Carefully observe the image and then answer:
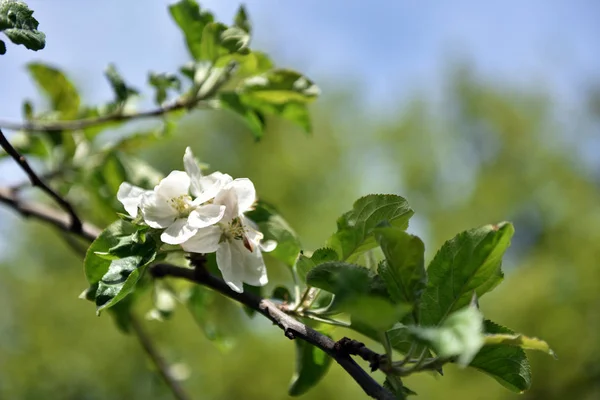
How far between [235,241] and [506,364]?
1.09ft

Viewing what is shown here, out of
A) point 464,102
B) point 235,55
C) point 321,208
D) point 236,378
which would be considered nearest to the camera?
point 235,55

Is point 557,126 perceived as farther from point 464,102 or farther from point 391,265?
point 391,265

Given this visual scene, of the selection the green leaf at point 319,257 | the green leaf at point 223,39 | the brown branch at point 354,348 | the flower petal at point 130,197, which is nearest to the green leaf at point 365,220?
the green leaf at point 319,257

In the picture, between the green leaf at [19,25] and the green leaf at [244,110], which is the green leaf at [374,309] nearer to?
the green leaf at [19,25]

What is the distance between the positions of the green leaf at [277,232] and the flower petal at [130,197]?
0.17m

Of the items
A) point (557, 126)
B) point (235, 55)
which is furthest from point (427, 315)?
point (557, 126)

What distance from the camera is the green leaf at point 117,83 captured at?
117 centimetres

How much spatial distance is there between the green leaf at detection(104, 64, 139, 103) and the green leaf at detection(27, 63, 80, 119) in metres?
0.26

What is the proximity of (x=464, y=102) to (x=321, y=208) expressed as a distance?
3.64 m

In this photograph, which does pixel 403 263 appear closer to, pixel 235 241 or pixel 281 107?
pixel 235 241

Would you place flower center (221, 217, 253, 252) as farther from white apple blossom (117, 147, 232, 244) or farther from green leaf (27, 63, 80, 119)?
green leaf (27, 63, 80, 119)

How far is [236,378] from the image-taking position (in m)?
6.42

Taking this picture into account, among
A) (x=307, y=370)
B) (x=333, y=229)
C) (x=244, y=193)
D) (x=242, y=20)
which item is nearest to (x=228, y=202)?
→ (x=244, y=193)

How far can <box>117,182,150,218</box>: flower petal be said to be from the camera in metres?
0.68
